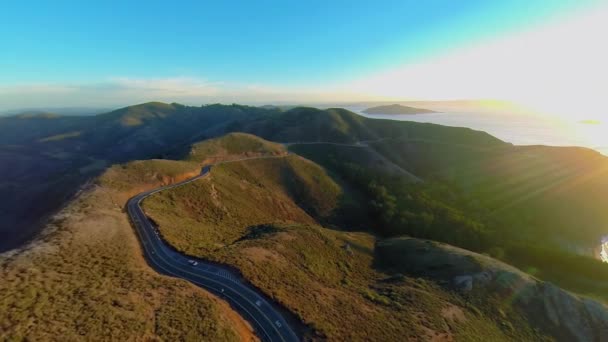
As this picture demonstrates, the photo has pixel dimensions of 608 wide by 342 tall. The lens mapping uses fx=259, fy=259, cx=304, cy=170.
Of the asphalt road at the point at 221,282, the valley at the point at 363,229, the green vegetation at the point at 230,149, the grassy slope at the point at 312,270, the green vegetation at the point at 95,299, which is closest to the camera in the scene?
the green vegetation at the point at 95,299

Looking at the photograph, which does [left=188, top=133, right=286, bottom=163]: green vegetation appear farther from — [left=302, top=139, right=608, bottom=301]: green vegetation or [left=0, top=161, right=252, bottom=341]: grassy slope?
[left=0, top=161, right=252, bottom=341]: grassy slope

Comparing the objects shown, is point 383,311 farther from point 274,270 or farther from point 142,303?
point 142,303

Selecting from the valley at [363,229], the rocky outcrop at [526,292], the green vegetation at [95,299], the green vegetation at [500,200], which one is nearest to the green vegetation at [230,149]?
the valley at [363,229]

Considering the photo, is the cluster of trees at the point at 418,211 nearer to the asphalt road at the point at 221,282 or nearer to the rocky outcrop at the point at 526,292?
the rocky outcrop at the point at 526,292

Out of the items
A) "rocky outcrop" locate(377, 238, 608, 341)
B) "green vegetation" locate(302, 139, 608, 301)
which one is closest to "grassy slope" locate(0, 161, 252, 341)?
"rocky outcrop" locate(377, 238, 608, 341)

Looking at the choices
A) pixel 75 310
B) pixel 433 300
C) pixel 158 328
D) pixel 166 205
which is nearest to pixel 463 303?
pixel 433 300

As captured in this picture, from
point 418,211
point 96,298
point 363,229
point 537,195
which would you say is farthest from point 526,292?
point 537,195
